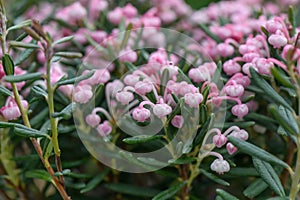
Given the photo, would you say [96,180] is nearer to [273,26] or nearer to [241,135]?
[241,135]

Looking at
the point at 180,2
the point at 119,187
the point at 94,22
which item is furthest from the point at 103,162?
the point at 180,2

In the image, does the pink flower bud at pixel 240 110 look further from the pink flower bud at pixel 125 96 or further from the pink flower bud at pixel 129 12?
the pink flower bud at pixel 129 12

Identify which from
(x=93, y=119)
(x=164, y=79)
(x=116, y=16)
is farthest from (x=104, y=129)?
(x=116, y=16)

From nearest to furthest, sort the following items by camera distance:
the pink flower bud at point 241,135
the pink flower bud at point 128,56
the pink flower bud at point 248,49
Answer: the pink flower bud at point 241,135, the pink flower bud at point 248,49, the pink flower bud at point 128,56

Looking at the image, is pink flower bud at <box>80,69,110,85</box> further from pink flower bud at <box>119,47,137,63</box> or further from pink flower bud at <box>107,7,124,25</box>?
pink flower bud at <box>107,7,124,25</box>

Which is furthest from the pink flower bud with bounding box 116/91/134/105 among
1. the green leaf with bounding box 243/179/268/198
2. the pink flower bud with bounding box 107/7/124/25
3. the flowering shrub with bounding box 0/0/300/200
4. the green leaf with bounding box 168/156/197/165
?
the pink flower bud with bounding box 107/7/124/25

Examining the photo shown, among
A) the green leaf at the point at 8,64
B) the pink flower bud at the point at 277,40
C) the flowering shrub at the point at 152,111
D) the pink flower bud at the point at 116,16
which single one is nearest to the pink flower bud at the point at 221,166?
the flowering shrub at the point at 152,111
